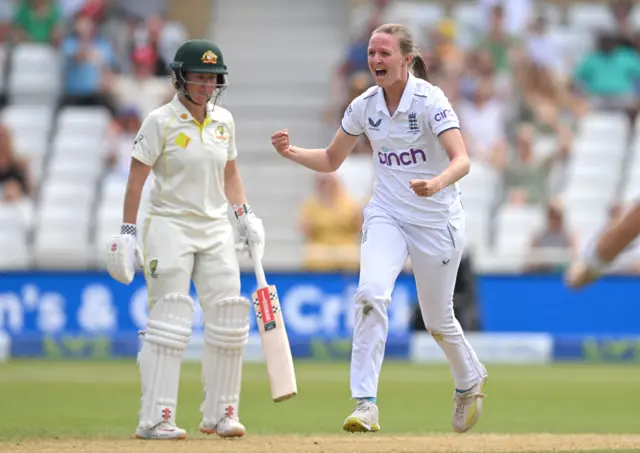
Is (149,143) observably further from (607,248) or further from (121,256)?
(607,248)

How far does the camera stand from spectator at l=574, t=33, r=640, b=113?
15.0 metres

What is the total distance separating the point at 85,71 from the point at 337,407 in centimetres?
711

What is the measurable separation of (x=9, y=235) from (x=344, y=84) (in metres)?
3.61

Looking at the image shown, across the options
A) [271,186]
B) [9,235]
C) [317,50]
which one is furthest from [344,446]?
[317,50]

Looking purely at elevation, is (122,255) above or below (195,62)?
below

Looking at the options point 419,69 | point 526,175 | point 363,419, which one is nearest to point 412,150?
point 419,69

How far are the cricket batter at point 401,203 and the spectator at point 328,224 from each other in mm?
5923

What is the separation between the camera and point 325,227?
12.9 meters

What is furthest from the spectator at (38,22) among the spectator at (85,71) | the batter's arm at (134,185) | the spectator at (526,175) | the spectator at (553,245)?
the batter's arm at (134,185)

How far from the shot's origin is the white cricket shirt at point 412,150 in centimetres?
648

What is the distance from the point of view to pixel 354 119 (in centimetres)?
671

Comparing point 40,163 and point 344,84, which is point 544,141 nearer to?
point 344,84

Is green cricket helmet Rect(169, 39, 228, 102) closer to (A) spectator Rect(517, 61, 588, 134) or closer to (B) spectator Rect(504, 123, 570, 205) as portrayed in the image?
(B) spectator Rect(504, 123, 570, 205)

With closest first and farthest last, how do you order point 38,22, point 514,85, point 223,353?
point 223,353, point 514,85, point 38,22
